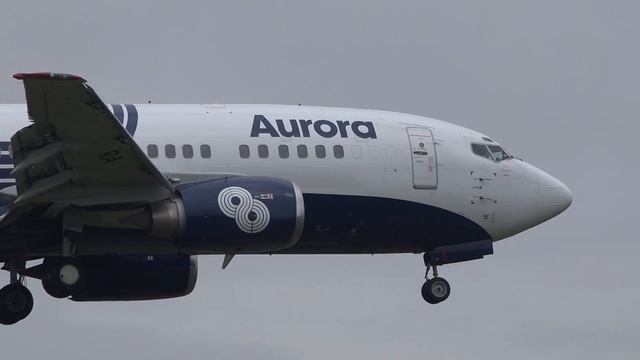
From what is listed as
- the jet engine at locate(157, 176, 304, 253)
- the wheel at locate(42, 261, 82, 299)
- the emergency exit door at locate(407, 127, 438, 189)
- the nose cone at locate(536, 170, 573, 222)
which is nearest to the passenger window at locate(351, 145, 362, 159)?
the emergency exit door at locate(407, 127, 438, 189)

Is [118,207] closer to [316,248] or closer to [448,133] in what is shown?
[316,248]

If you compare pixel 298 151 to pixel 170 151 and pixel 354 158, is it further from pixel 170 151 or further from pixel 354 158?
pixel 170 151

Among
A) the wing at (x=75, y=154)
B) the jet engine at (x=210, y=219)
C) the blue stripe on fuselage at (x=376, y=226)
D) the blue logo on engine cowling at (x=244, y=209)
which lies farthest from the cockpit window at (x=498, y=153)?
the wing at (x=75, y=154)

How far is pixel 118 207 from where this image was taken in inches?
1748

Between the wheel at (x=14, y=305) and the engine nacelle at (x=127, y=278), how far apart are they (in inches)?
25.6

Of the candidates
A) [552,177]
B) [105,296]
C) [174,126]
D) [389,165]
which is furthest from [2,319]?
[552,177]

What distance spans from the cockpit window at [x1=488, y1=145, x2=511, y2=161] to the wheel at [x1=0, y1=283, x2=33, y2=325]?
11.2m

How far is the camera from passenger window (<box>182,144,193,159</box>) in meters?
46.0

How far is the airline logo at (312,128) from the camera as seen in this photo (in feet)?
155

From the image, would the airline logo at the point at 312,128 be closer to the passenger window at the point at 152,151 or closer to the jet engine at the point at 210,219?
the passenger window at the point at 152,151

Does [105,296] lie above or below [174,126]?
below

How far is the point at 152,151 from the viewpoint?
45.8 m

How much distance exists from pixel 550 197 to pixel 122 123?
35.0 feet

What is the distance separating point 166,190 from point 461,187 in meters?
7.83
